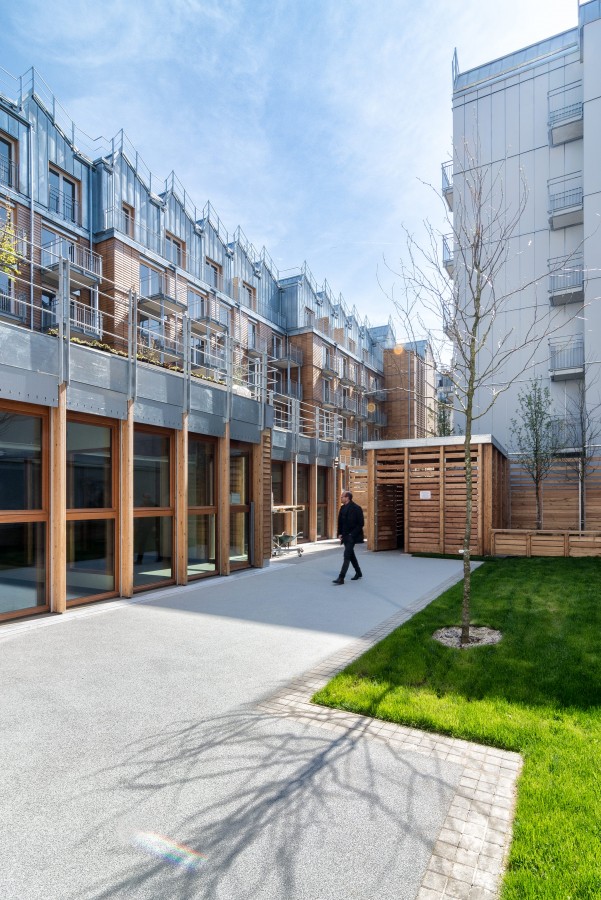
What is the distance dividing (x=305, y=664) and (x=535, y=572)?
24.0 ft

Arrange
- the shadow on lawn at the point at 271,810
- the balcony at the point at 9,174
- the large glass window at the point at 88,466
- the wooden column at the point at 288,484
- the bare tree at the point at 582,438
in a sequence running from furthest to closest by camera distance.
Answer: the balcony at the point at 9,174 → the bare tree at the point at 582,438 → the wooden column at the point at 288,484 → the large glass window at the point at 88,466 → the shadow on lawn at the point at 271,810

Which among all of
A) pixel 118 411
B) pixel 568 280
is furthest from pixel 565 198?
pixel 118 411

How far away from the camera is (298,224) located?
1515 centimetres

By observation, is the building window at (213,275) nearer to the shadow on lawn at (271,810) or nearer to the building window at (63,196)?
the building window at (63,196)

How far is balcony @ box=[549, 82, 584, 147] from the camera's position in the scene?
21.3 metres

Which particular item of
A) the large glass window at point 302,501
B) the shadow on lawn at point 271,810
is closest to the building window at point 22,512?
the shadow on lawn at point 271,810

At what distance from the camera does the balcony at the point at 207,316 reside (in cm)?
2508

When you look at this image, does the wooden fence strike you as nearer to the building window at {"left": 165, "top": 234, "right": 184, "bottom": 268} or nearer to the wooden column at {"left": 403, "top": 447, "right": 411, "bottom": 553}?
the wooden column at {"left": 403, "top": 447, "right": 411, "bottom": 553}

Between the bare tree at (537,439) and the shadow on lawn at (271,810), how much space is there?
16.3 m

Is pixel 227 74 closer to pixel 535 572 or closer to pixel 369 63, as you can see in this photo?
pixel 369 63

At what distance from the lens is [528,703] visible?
13.1 ft

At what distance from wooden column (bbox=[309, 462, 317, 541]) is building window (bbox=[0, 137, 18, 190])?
14599mm

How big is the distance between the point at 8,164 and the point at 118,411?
16.0m

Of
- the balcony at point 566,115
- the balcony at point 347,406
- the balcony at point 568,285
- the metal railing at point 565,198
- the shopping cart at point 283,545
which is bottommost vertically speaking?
the shopping cart at point 283,545
